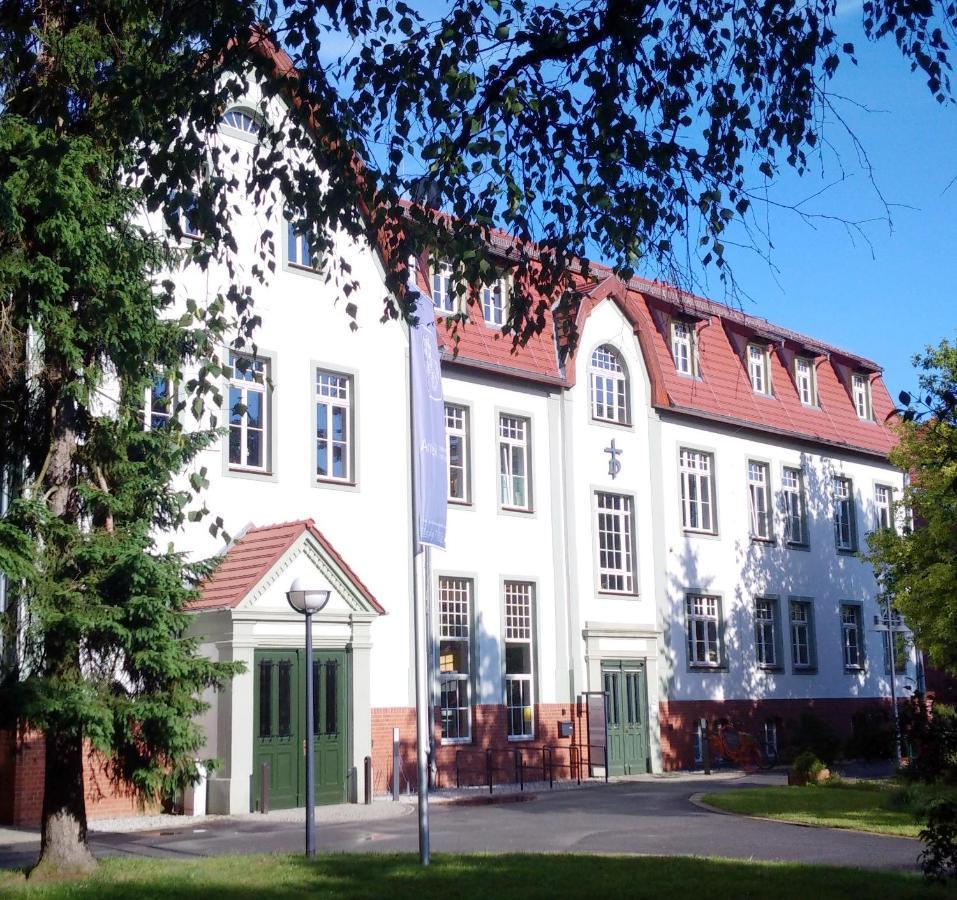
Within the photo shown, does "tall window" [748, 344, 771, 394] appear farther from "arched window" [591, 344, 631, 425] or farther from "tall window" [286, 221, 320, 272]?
"tall window" [286, 221, 320, 272]

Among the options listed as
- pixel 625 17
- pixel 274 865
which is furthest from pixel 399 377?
pixel 625 17

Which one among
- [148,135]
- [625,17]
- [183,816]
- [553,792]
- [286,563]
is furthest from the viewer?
[553,792]

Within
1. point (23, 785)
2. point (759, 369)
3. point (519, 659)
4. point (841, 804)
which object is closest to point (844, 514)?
point (759, 369)

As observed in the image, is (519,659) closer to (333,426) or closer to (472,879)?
(333,426)

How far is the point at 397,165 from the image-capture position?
1041 cm

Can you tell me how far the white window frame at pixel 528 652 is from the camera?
85.0ft

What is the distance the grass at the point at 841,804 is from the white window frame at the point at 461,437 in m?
7.40

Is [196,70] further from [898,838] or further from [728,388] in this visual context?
[728,388]

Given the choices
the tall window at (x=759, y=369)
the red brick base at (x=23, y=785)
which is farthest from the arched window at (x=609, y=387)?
the red brick base at (x=23, y=785)

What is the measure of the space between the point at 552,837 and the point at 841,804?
17.7 ft

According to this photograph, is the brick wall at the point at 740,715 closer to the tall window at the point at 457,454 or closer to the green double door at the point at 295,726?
the tall window at the point at 457,454

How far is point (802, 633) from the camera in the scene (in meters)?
34.5

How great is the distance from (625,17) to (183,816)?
13.3 m

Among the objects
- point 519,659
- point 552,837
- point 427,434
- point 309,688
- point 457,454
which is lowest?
point 552,837
